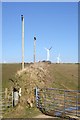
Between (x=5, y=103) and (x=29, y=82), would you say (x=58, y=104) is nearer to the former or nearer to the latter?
(x=29, y=82)

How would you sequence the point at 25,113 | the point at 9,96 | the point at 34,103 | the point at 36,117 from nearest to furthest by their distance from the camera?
the point at 36,117 → the point at 25,113 → the point at 34,103 → the point at 9,96

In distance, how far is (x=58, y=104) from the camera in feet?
44.0

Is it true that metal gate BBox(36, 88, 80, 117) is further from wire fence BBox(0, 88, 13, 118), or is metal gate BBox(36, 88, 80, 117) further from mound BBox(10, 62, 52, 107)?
wire fence BBox(0, 88, 13, 118)

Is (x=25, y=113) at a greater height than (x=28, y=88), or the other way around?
(x=28, y=88)

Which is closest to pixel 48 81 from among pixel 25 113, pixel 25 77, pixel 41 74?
pixel 41 74

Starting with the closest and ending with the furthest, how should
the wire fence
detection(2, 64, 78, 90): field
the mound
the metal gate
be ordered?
the metal gate
the wire fence
the mound
detection(2, 64, 78, 90): field

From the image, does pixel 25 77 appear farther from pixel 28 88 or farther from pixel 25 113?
pixel 25 113

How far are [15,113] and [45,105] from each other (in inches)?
53.4

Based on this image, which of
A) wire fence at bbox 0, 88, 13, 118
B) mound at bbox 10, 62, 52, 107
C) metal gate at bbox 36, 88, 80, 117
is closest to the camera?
metal gate at bbox 36, 88, 80, 117

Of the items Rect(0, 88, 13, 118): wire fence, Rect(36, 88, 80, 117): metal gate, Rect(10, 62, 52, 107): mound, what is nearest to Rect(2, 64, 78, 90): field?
Rect(10, 62, 52, 107): mound

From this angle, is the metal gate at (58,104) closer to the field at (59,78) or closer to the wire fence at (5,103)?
the wire fence at (5,103)

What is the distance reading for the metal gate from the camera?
11.8 m

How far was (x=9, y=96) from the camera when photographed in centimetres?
1492

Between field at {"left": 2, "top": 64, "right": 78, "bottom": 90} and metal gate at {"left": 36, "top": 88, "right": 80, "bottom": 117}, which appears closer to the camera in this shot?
metal gate at {"left": 36, "top": 88, "right": 80, "bottom": 117}
